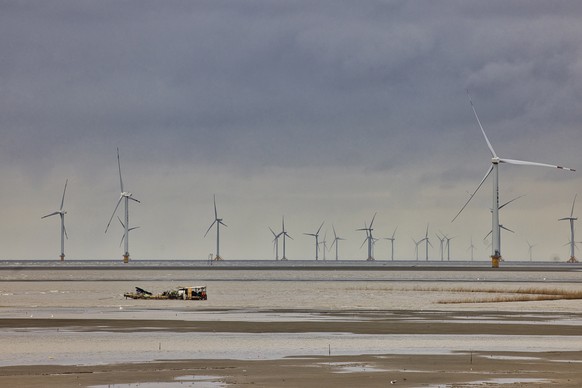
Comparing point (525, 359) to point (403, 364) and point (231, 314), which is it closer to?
point (403, 364)

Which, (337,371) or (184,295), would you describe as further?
(184,295)

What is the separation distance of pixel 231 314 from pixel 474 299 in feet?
99.0

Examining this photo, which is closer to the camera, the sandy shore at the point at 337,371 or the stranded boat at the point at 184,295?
the sandy shore at the point at 337,371

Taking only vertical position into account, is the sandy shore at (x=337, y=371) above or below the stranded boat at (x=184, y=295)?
below

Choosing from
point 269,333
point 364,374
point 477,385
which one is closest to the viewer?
point 477,385

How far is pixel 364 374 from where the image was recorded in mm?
39281

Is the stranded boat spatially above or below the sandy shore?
above

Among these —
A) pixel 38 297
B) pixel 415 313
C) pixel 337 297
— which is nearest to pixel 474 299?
pixel 337 297

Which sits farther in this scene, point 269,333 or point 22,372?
point 269,333

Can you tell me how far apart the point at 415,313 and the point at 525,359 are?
33.7 m

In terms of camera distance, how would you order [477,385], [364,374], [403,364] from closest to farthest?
1. [477,385]
2. [364,374]
3. [403,364]

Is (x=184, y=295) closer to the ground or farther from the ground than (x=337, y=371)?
farther from the ground

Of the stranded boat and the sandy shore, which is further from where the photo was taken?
the stranded boat

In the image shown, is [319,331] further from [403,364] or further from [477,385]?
[477,385]
